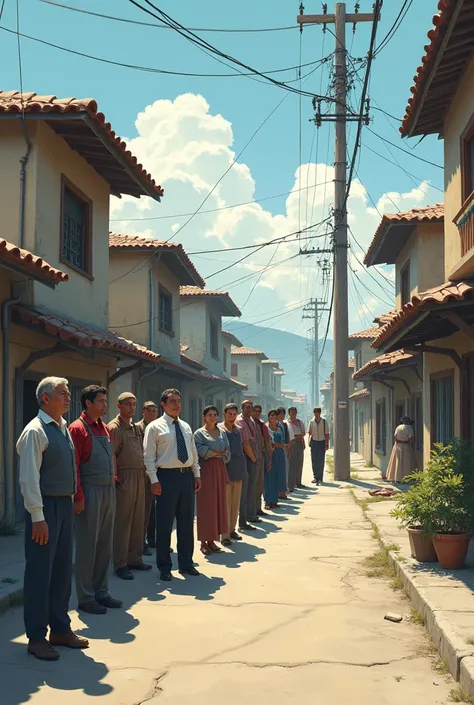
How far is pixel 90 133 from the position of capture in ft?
38.3

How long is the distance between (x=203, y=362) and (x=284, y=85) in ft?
60.8

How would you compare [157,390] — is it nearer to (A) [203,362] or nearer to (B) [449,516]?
(A) [203,362]

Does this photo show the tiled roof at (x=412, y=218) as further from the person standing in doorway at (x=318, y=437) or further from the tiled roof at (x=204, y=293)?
the tiled roof at (x=204, y=293)

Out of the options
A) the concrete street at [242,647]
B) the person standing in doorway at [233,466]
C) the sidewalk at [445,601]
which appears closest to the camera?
the concrete street at [242,647]

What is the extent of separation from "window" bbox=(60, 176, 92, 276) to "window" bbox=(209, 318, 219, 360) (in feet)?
58.0

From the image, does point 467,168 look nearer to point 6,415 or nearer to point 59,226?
point 59,226

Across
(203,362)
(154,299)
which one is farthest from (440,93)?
(203,362)

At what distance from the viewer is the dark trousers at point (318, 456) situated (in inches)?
769

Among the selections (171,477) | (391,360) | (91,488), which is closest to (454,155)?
(171,477)

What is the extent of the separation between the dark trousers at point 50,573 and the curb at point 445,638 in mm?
2643

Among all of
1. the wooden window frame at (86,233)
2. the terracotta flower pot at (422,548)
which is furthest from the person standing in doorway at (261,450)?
the terracotta flower pot at (422,548)

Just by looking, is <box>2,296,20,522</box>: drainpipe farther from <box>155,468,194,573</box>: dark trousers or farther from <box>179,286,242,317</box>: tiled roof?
<box>179,286,242,317</box>: tiled roof

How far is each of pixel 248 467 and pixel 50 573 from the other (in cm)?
654

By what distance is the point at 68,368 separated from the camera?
12.4 m
